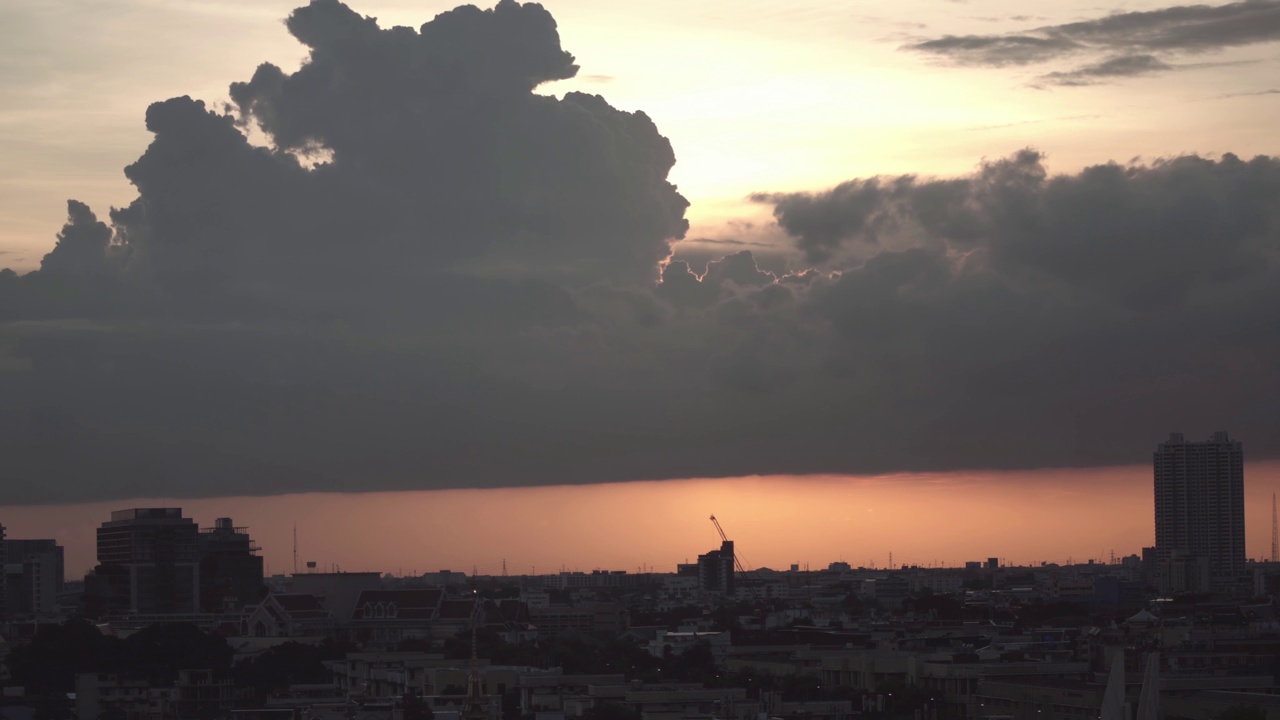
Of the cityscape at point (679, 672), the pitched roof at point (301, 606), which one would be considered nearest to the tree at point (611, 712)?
the cityscape at point (679, 672)

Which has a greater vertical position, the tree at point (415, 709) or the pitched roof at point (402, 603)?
the tree at point (415, 709)

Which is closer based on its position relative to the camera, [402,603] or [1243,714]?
[1243,714]

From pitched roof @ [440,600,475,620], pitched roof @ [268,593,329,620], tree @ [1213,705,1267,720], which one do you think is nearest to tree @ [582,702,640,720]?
tree @ [1213,705,1267,720]

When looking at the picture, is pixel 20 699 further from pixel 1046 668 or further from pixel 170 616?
pixel 170 616

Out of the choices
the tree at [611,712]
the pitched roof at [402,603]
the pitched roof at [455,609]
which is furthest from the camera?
the pitched roof at [455,609]

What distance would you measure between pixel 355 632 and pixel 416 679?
67890 millimetres

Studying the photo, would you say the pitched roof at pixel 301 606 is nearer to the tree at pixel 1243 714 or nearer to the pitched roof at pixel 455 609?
the pitched roof at pixel 455 609

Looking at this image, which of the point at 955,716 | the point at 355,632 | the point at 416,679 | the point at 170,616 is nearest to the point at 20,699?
the point at 416,679

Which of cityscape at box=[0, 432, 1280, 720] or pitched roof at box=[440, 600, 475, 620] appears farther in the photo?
pitched roof at box=[440, 600, 475, 620]

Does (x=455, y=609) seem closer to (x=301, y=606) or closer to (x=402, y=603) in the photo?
(x=402, y=603)

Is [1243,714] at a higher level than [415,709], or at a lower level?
higher

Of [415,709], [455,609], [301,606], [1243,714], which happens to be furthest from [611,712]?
[301,606]

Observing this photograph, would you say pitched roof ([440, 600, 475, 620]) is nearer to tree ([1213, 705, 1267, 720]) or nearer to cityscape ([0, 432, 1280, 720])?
cityscape ([0, 432, 1280, 720])

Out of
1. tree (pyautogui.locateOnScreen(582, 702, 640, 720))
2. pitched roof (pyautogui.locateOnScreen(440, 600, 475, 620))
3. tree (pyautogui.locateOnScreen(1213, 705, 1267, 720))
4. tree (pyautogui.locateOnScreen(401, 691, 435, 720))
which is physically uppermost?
tree (pyautogui.locateOnScreen(1213, 705, 1267, 720))
